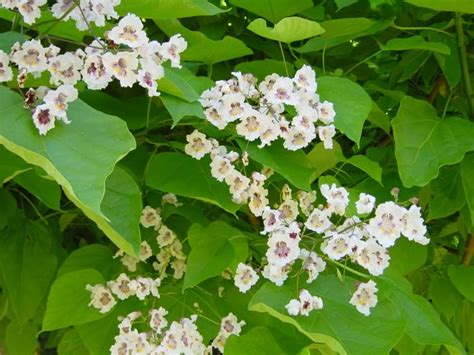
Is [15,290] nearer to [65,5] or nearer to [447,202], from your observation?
[65,5]

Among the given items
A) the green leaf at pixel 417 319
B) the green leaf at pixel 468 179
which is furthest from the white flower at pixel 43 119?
the green leaf at pixel 468 179

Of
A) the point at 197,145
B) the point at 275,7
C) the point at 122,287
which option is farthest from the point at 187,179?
the point at 275,7

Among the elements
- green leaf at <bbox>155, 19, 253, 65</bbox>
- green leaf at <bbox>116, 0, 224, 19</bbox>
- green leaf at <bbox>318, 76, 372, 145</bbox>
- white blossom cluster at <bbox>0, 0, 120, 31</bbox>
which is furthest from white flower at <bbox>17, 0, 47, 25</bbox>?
green leaf at <bbox>318, 76, 372, 145</bbox>

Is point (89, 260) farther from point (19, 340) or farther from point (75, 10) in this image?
point (75, 10)

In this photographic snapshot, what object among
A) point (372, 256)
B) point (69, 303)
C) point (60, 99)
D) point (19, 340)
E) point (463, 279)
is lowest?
point (19, 340)

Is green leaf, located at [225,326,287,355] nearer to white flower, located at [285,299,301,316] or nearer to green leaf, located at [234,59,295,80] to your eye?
white flower, located at [285,299,301,316]

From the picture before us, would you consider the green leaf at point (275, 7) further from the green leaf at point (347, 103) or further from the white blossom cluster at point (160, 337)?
the white blossom cluster at point (160, 337)

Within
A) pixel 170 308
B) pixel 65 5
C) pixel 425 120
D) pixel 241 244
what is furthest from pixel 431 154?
pixel 65 5
